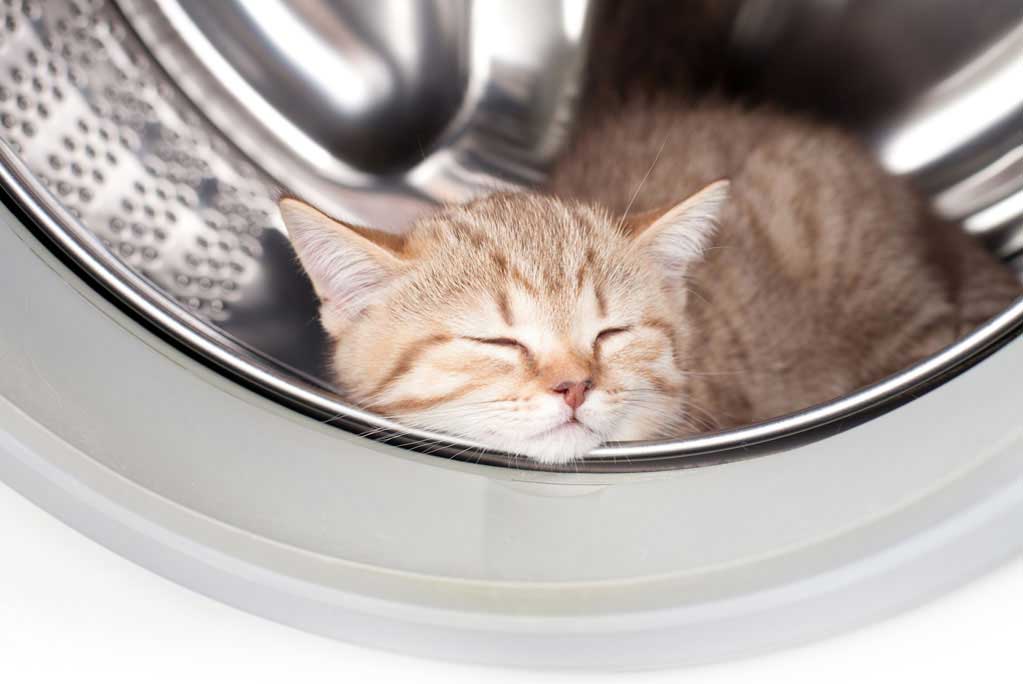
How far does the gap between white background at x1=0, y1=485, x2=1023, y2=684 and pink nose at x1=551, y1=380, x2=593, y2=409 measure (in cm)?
26

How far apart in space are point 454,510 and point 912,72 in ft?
3.87

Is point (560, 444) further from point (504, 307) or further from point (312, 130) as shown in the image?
point (312, 130)

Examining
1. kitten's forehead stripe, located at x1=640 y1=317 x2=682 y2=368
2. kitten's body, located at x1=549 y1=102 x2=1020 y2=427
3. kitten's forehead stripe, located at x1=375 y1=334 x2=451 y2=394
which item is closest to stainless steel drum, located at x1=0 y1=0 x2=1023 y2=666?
kitten's forehead stripe, located at x1=375 y1=334 x2=451 y2=394

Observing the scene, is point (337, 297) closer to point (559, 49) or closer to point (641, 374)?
point (641, 374)

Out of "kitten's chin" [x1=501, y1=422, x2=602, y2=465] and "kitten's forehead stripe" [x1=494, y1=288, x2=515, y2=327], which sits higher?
"kitten's forehead stripe" [x1=494, y1=288, x2=515, y2=327]

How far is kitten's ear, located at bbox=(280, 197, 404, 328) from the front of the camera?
2.97 ft

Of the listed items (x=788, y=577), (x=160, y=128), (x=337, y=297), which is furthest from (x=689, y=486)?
(x=160, y=128)

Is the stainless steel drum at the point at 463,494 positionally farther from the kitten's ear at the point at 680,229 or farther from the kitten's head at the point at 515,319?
the kitten's ear at the point at 680,229

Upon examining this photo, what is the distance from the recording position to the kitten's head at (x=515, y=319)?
0.92 metres

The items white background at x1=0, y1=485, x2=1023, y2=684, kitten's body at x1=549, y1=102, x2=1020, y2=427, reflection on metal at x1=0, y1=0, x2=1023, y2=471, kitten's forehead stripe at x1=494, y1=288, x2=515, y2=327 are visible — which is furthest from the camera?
kitten's body at x1=549, y1=102, x2=1020, y2=427

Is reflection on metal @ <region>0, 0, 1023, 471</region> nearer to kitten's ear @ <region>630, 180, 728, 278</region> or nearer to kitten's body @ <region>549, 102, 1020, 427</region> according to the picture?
kitten's body @ <region>549, 102, 1020, 427</region>

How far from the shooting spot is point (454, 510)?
0.86 m

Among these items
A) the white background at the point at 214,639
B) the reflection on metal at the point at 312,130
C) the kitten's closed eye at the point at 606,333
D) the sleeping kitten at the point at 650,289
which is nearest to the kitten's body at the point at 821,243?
the sleeping kitten at the point at 650,289

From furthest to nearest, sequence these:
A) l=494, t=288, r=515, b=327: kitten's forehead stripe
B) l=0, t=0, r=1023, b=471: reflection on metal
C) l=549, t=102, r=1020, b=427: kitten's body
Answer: l=549, t=102, r=1020, b=427: kitten's body < l=494, t=288, r=515, b=327: kitten's forehead stripe < l=0, t=0, r=1023, b=471: reflection on metal
